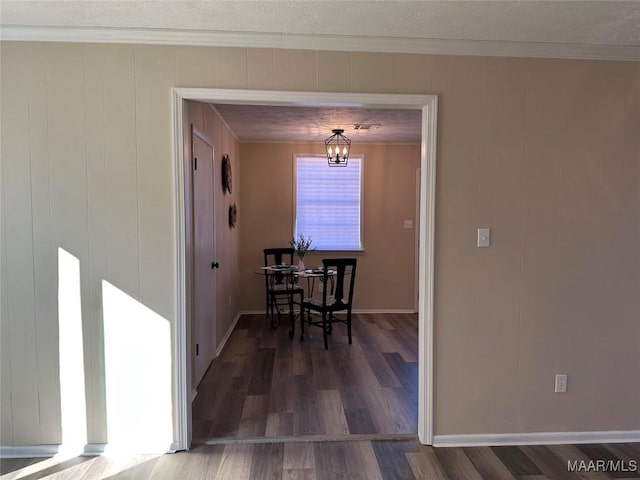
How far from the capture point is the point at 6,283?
7.30 feet

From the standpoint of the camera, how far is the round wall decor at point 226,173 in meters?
4.18

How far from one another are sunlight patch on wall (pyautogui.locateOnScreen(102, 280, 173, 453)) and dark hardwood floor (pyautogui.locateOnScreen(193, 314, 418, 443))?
0.32m

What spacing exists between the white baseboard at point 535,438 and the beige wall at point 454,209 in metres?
0.05

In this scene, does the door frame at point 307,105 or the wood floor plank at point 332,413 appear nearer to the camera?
the door frame at point 307,105

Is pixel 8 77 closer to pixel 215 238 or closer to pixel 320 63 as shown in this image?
pixel 320 63

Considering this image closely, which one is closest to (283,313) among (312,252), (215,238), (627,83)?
(312,252)

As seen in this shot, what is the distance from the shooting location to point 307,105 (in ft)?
7.59

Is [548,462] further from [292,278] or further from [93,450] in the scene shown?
[292,278]

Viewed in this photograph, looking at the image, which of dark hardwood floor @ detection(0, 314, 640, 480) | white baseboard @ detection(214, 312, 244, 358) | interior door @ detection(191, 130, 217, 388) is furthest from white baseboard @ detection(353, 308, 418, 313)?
interior door @ detection(191, 130, 217, 388)

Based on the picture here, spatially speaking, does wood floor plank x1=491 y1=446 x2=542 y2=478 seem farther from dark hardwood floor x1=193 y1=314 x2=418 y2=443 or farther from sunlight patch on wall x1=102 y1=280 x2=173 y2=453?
sunlight patch on wall x1=102 y1=280 x2=173 y2=453

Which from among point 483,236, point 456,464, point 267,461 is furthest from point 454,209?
point 267,461

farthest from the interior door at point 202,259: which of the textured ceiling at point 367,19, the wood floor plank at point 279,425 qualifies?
the textured ceiling at point 367,19

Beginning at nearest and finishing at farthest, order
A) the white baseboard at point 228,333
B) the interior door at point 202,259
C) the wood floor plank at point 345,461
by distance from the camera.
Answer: the wood floor plank at point 345,461, the interior door at point 202,259, the white baseboard at point 228,333

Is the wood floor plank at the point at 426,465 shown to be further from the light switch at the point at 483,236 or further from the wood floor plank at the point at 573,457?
the light switch at the point at 483,236
